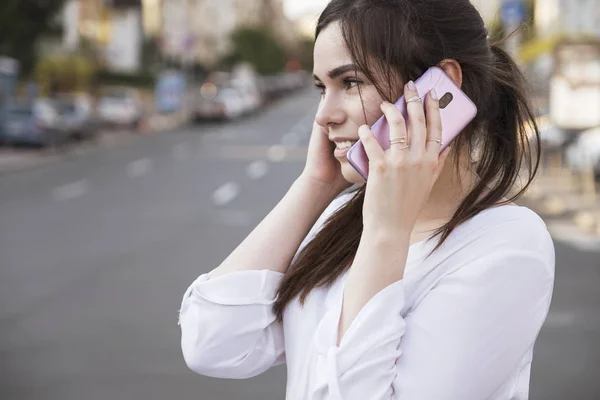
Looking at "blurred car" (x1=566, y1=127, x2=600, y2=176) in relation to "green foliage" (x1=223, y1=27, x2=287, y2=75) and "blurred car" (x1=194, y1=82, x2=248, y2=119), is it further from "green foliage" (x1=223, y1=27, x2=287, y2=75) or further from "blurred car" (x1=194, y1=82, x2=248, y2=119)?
"green foliage" (x1=223, y1=27, x2=287, y2=75)

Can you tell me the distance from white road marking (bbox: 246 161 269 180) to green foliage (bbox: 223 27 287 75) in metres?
65.9

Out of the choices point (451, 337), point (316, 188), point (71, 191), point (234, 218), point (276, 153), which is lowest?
point (276, 153)

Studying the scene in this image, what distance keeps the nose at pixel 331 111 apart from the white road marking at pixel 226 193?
14.7m

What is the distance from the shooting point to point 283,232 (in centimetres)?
216

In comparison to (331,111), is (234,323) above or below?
below

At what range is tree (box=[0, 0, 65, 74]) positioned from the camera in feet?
108

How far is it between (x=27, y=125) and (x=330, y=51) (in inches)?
1109

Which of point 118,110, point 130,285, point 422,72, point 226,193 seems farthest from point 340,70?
point 118,110

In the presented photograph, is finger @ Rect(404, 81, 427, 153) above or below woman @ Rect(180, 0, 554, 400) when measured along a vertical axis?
above

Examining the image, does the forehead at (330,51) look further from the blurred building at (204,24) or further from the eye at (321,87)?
the blurred building at (204,24)

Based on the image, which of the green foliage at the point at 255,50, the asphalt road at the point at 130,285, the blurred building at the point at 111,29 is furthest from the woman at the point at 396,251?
the green foliage at the point at 255,50

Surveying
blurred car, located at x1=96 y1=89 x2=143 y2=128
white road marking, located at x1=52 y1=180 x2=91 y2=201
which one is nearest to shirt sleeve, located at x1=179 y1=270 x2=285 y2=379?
white road marking, located at x1=52 y1=180 x2=91 y2=201

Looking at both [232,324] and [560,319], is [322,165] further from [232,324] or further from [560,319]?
[560,319]

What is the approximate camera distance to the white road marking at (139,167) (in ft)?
73.7
